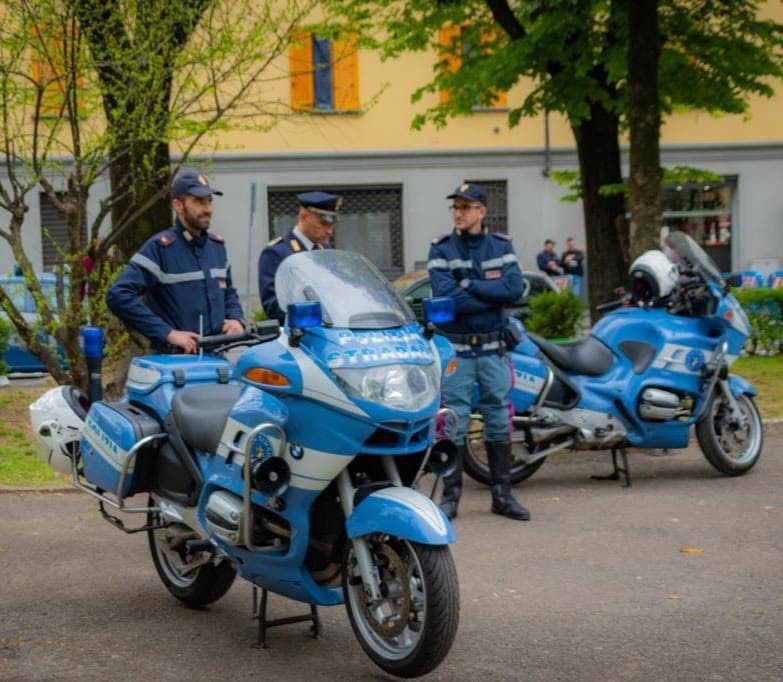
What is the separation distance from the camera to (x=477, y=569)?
268 inches

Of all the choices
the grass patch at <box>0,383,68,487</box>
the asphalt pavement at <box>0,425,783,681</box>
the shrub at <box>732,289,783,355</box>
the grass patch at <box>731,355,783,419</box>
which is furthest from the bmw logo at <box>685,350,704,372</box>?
the shrub at <box>732,289,783,355</box>

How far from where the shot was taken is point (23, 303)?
12.7m

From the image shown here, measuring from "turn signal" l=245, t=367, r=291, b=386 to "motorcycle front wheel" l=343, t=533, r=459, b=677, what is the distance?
2.11ft

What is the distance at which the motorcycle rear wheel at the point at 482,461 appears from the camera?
9055 mm

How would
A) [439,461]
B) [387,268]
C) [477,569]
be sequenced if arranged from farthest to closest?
1. [387,268]
2. [477,569]
3. [439,461]

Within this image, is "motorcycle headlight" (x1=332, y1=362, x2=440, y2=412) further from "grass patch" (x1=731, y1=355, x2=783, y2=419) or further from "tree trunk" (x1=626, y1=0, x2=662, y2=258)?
"grass patch" (x1=731, y1=355, x2=783, y2=419)

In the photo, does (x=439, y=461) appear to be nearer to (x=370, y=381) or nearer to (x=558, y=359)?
(x=370, y=381)

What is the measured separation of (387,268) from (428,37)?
1773 centimetres

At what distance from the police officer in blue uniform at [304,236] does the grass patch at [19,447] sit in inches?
116

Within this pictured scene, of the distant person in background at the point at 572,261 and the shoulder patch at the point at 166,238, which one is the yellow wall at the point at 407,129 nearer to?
the distant person in background at the point at 572,261

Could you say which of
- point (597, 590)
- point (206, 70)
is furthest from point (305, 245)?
point (206, 70)

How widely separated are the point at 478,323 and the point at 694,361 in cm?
192

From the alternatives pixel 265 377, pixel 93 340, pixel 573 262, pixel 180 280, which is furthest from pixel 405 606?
pixel 573 262

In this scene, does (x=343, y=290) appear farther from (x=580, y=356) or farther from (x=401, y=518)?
(x=580, y=356)
